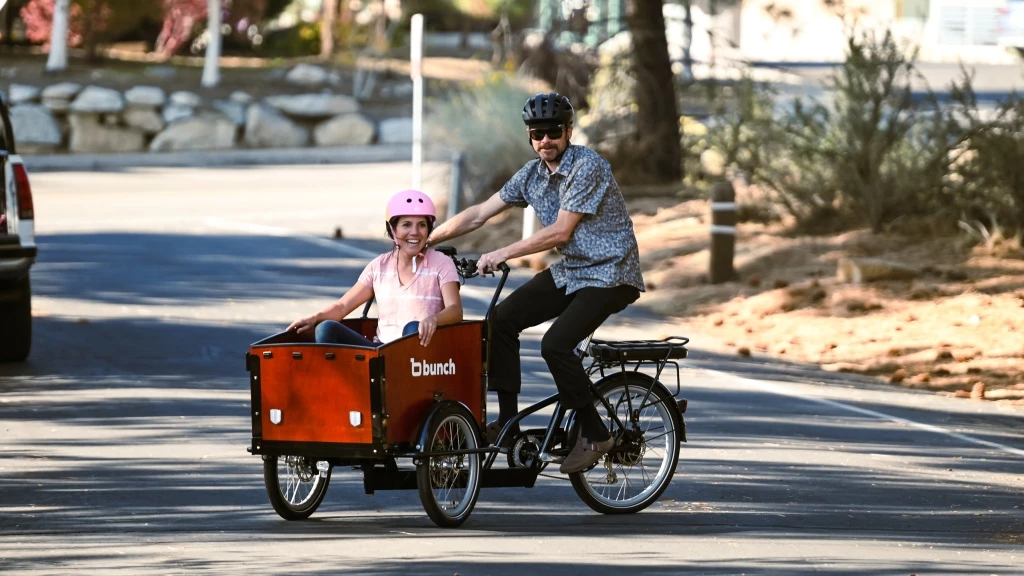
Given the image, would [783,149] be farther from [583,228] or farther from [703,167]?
[583,228]

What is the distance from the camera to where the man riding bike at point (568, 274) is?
7.68 m

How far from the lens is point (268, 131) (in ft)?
123

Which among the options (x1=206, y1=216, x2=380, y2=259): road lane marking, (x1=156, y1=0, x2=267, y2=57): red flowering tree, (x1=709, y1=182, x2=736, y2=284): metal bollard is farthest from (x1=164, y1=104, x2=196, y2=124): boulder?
(x1=709, y1=182, x2=736, y2=284): metal bollard

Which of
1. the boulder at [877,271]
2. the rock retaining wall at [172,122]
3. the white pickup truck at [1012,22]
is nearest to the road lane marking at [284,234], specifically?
the boulder at [877,271]

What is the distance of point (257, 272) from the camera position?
1777 centimetres

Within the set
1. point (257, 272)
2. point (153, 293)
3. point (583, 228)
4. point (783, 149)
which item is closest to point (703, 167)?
point (783, 149)

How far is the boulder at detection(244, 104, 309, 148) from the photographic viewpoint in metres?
37.4

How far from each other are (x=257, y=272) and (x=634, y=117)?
25.0 ft

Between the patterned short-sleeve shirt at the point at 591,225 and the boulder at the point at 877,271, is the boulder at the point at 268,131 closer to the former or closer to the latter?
the boulder at the point at 877,271

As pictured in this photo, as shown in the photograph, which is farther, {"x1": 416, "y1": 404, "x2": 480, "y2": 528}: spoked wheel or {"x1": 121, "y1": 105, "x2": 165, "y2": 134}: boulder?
{"x1": 121, "y1": 105, "x2": 165, "y2": 134}: boulder

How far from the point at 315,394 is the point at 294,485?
0.64 metres

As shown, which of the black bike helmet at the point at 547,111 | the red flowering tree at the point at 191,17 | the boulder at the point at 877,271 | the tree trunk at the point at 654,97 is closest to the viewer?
the black bike helmet at the point at 547,111

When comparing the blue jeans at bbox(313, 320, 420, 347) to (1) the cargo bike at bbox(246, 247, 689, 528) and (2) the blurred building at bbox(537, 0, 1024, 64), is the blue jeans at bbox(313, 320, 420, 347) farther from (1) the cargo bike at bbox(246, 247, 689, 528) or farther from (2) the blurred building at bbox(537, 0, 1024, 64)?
(2) the blurred building at bbox(537, 0, 1024, 64)

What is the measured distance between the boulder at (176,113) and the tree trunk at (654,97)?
15789mm
